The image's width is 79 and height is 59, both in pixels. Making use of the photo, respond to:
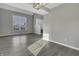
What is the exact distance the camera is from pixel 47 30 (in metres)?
5.77

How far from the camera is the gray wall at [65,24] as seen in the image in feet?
11.5

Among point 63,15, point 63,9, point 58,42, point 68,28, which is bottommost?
point 58,42

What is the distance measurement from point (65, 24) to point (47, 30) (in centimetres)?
190

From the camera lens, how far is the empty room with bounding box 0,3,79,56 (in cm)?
323

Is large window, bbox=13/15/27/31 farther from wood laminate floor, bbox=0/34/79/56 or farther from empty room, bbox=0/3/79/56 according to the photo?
wood laminate floor, bbox=0/34/79/56

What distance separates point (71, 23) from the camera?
3.71 meters

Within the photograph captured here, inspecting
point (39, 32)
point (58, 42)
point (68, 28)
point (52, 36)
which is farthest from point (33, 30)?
point (68, 28)

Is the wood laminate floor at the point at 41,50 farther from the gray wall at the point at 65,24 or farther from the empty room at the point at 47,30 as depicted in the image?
the gray wall at the point at 65,24

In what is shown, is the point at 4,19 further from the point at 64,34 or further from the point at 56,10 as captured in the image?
the point at 64,34

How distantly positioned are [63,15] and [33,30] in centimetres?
596

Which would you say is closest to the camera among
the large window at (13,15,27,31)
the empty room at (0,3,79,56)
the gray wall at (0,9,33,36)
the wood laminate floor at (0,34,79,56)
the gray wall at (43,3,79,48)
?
the wood laminate floor at (0,34,79,56)

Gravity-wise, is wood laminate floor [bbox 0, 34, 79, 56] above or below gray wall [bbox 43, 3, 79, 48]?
below

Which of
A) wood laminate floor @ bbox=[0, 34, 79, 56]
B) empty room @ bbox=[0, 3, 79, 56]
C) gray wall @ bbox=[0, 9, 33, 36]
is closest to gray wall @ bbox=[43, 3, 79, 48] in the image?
A: empty room @ bbox=[0, 3, 79, 56]

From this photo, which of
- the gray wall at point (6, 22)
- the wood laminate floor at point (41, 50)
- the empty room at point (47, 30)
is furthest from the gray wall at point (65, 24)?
the gray wall at point (6, 22)
